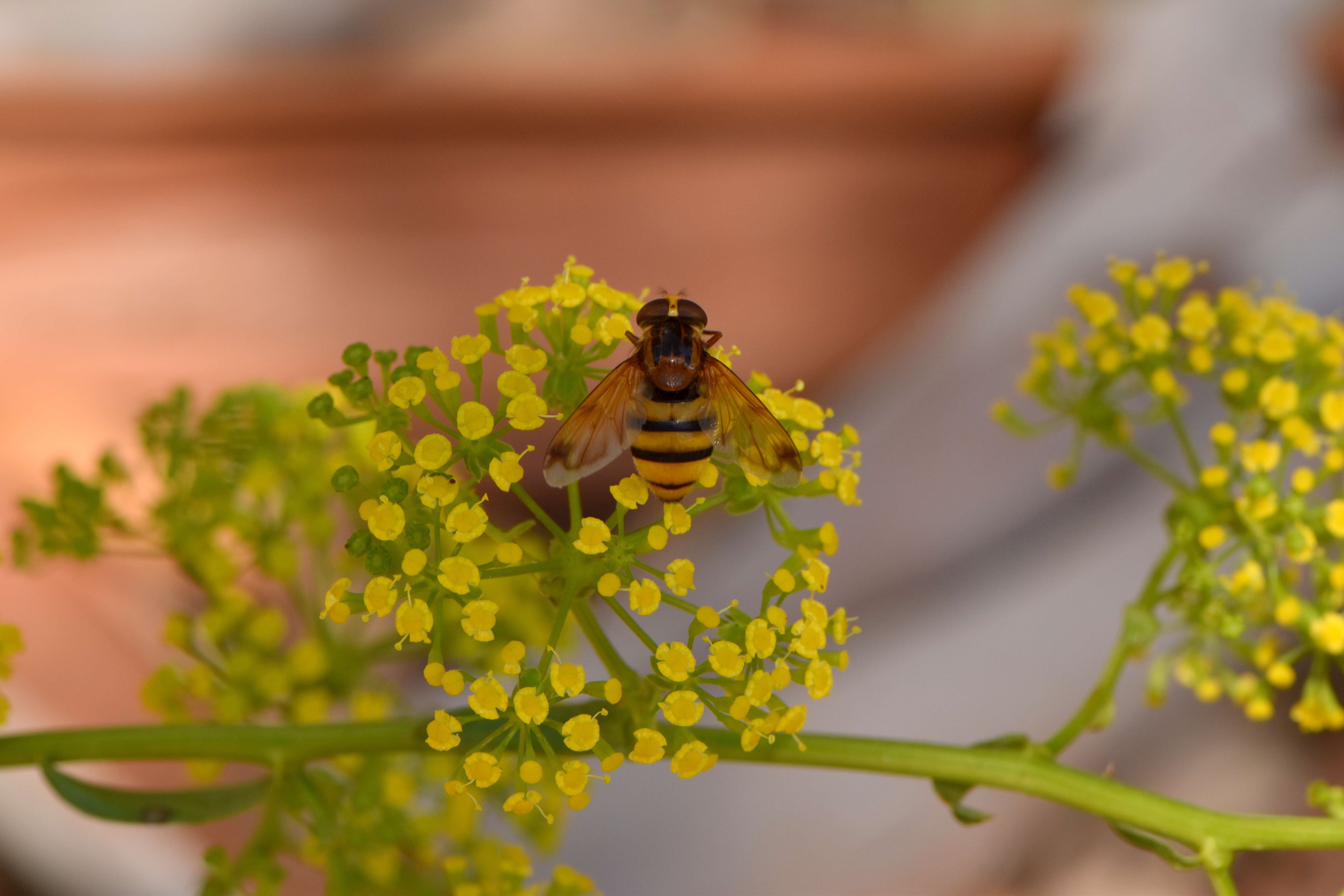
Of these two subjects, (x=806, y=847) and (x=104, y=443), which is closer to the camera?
(x=806, y=847)

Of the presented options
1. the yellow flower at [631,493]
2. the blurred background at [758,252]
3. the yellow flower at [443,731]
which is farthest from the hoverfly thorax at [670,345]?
the blurred background at [758,252]

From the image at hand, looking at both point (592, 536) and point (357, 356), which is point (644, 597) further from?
point (357, 356)

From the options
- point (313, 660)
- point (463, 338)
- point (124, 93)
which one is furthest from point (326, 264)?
point (463, 338)

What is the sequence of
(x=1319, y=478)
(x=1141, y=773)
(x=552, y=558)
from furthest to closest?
1. (x=1141, y=773)
2. (x=1319, y=478)
3. (x=552, y=558)

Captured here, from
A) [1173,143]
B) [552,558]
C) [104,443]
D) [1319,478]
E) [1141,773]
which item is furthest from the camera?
[1173,143]

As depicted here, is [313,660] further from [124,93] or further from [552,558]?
[124,93]

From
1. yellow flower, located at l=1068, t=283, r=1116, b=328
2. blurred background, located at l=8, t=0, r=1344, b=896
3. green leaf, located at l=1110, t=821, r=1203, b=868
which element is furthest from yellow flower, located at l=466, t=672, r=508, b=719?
blurred background, located at l=8, t=0, r=1344, b=896

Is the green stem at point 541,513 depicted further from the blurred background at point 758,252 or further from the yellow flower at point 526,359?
the blurred background at point 758,252

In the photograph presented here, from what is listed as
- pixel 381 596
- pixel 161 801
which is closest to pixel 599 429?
pixel 381 596
